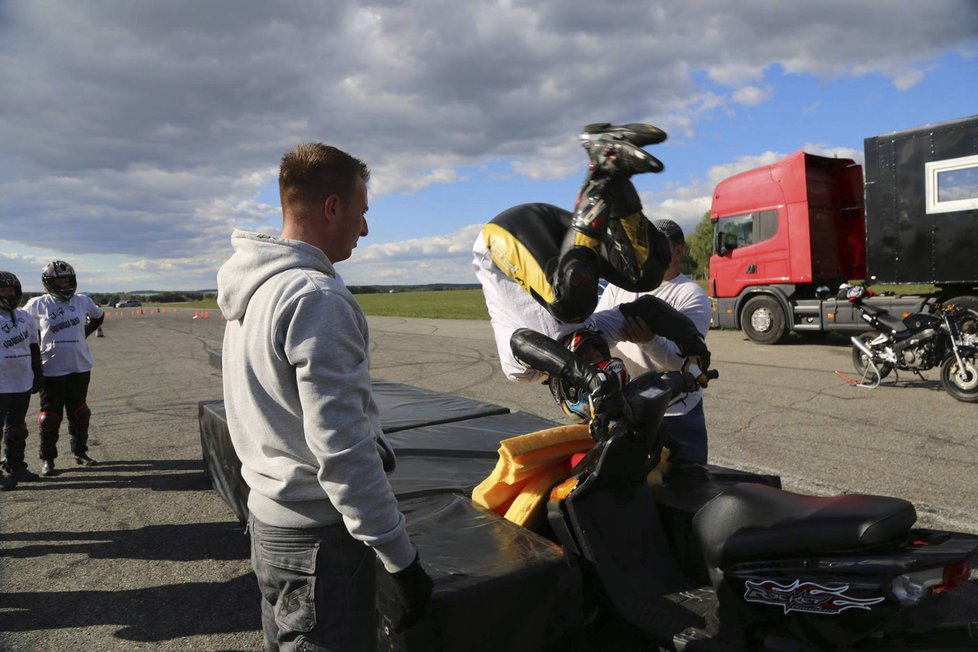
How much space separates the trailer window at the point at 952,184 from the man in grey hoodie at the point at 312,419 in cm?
Result: 1275

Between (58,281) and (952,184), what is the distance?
45.4ft

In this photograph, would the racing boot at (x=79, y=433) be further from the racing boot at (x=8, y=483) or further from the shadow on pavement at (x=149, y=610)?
the shadow on pavement at (x=149, y=610)

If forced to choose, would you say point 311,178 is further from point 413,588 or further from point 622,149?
point 622,149

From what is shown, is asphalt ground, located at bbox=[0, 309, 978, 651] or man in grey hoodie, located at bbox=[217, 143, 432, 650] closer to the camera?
man in grey hoodie, located at bbox=[217, 143, 432, 650]

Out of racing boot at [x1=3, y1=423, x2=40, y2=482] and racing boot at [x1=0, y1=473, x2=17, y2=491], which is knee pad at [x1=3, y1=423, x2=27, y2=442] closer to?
racing boot at [x1=3, y1=423, x2=40, y2=482]

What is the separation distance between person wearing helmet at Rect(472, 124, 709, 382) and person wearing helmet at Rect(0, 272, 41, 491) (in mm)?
5105

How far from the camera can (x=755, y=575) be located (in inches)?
82.3

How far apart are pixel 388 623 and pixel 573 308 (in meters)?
1.40

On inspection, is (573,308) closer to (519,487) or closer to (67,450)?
(519,487)

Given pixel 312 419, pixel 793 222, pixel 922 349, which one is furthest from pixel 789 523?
pixel 793 222

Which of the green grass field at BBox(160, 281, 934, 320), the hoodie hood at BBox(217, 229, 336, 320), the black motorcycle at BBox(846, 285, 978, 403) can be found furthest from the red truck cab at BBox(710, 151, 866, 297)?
the hoodie hood at BBox(217, 229, 336, 320)

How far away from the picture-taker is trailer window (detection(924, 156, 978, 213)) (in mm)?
10891

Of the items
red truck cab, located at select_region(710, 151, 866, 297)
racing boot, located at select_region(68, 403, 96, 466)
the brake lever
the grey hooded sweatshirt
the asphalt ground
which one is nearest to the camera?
the grey hooded sweatshirt

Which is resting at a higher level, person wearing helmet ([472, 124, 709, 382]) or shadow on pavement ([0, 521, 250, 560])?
person wearing helmet ([472, 124, 709, 382])
